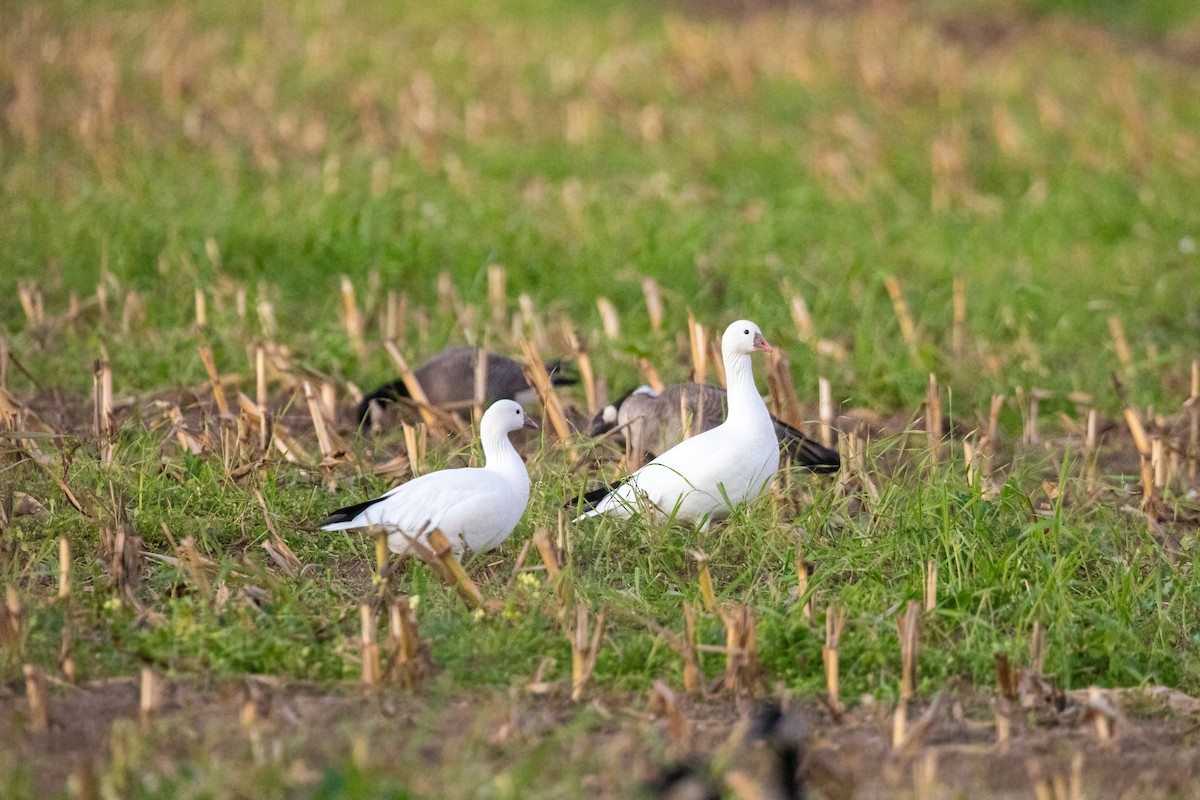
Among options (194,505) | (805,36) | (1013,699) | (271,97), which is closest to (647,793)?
(1013,699)

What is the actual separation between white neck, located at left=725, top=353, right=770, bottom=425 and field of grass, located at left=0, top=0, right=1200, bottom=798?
32cm

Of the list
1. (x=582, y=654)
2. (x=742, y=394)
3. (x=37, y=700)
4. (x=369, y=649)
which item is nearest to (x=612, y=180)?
(x=742, y=394)

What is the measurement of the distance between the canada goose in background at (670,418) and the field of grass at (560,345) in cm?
16

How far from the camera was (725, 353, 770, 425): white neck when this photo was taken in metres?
5.33

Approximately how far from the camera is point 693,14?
19.3 m

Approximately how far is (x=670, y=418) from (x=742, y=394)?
82 centimetres

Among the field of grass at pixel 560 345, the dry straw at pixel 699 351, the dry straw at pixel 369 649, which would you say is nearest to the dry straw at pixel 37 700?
the field of grass at pixel 560 345

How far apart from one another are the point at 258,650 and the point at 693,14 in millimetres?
16089

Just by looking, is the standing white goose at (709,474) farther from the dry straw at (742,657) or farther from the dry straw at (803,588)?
the dry straw at (742,657)

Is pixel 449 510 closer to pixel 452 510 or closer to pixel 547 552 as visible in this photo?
pixel 452 510

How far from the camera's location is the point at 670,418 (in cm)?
621

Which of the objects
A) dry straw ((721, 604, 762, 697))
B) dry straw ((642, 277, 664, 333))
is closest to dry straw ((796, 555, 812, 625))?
dry straw ((721, 604, 762, 697))

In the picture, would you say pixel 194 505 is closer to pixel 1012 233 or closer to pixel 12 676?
pixel 12 676

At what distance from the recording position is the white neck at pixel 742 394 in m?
5.33
